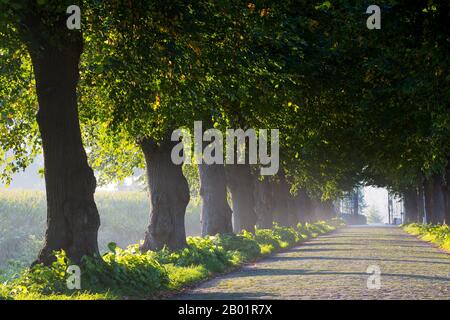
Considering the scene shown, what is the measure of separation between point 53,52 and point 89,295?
537cm

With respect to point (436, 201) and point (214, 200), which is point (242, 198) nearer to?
point (214, 200)

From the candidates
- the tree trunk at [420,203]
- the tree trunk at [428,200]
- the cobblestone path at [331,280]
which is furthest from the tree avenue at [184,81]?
the tree trunk at [420,203]

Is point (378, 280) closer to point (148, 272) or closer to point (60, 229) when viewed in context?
point (148, 272)

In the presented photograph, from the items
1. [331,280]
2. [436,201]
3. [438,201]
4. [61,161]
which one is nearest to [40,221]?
[436,201]

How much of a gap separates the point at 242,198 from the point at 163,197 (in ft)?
46.9

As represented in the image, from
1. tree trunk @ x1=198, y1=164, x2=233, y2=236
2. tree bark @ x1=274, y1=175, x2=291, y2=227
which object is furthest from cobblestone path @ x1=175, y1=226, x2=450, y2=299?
tree bark @ x1=274, y1=175, x2=291, y2=227

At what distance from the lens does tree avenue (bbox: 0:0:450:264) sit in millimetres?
14781

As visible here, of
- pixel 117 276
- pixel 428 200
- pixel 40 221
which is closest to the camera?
pixel 117 276

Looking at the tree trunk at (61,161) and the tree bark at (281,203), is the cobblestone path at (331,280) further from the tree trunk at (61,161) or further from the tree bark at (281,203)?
the tree bark at (281,203)

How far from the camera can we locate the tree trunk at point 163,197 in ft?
79.2

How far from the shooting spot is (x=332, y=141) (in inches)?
1129

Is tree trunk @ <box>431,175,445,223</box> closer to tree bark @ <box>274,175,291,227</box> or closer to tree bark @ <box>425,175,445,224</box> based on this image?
tree bark @ <box>425,175,445,224</box>

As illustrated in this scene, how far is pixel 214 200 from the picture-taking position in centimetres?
3167
